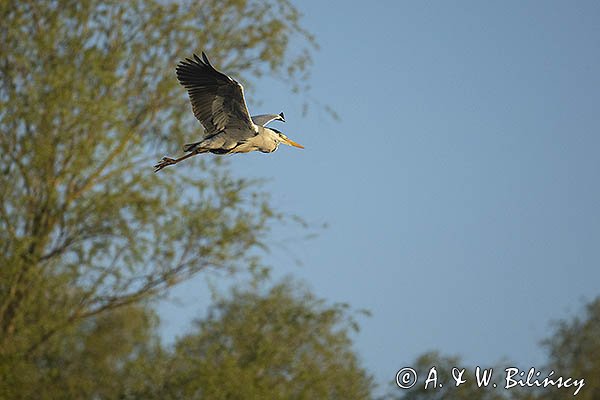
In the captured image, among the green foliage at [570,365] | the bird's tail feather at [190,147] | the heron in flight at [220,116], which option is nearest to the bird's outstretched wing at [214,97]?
the heron in flight at [220,116]

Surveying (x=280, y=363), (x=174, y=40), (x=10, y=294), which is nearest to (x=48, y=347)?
(x=10, y=294)

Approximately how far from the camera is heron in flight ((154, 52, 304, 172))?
328 inches

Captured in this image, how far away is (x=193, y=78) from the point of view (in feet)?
28.7

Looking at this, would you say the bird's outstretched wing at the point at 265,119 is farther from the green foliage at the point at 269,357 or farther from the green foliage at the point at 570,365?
the green foliage at the point at 570,365

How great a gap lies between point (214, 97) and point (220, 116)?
0.18 m

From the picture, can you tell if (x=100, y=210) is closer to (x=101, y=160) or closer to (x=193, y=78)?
(x=101, y=160)

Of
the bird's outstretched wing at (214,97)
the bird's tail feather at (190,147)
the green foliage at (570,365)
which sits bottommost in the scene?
the bird's tail feather at (190,147)

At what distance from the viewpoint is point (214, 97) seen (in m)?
8.58

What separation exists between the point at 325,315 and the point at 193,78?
24.2 ft

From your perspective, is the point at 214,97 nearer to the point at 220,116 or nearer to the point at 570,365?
the point at 220,116

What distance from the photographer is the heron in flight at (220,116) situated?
8.34 metres

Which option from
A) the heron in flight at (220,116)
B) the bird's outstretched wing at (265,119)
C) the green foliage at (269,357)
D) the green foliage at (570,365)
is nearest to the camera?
the heron in flight at (220,116)

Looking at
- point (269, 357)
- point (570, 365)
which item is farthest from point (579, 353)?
point (269, 357)

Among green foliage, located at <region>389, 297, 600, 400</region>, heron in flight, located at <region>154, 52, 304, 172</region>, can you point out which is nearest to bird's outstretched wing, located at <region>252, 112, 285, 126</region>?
heron in flight, located at <region>154, 52, 304, 172</region>
